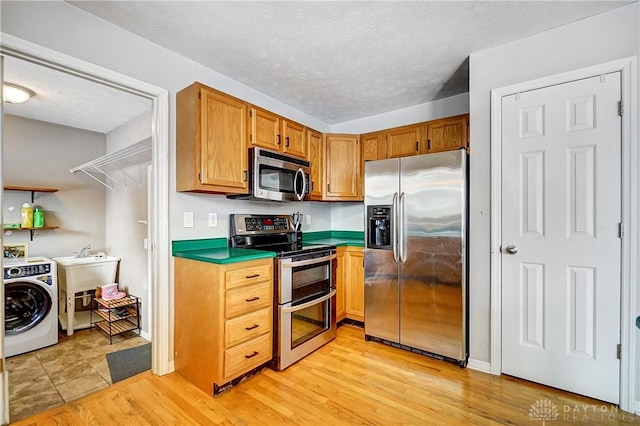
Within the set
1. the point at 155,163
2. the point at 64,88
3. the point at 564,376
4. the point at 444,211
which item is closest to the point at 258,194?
the point at 155,163

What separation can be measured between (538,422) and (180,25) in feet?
11.1

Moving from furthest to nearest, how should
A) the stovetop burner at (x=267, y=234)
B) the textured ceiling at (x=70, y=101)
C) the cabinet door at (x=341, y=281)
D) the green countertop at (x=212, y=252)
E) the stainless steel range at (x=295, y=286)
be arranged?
the cabinet door at (x=341, y=281) → the stovetop burner at (x=267, y=234) → the textured ceiling at (x=70, y=101) → the stainless steel range at (x=295, y=286) → the green countertop at (x=212, y=252)

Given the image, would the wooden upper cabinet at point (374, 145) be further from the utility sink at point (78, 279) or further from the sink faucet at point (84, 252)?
the sink faucet at point (84, 252)

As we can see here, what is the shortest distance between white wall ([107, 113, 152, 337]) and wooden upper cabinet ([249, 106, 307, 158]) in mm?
1566

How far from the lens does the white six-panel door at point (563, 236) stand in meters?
1.79

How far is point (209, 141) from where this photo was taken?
2.15m

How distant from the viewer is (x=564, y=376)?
1.91 metres

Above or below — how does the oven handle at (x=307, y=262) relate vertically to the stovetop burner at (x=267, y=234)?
below

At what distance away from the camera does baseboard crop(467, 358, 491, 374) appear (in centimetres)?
218

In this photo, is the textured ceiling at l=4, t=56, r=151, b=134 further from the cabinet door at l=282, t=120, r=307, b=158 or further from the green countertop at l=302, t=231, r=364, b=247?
the green countertop at l=302, t=231, r=364, b=247

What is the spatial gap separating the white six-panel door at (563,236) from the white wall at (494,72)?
126 mm

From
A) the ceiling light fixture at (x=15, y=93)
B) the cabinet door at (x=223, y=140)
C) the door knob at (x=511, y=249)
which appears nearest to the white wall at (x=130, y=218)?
the ceiling light fixture at (x=15, y=93)

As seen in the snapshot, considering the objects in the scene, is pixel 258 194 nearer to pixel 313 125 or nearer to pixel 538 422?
pixel 313 125

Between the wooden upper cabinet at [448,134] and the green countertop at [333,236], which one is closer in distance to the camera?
the wooden upper cabinet at [448,134]
